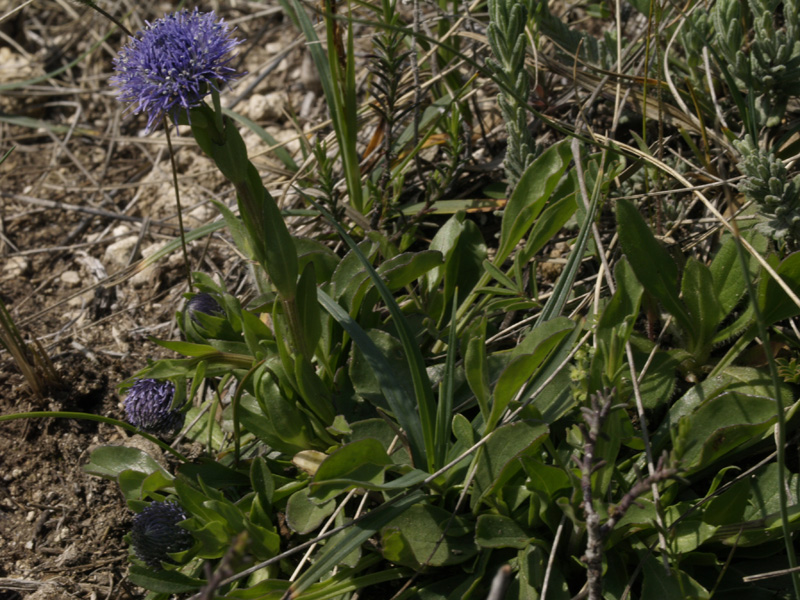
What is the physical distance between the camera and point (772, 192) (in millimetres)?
1825

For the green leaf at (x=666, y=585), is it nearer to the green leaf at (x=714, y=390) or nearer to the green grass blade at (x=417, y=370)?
the green leaf at (x=714, y=390)

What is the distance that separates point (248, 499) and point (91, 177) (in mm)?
1994

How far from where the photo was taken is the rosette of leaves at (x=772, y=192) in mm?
1807

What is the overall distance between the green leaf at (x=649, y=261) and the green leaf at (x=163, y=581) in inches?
50.9

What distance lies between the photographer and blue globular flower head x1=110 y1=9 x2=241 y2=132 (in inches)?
55.5

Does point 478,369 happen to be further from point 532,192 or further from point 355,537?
point 532,192

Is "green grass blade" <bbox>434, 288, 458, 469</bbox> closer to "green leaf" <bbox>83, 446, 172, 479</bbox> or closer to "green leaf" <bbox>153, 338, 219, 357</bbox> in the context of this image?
"green leaf" <bbox>153, 338, 219, 357</bbox>

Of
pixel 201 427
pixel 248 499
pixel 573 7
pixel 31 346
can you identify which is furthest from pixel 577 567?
Result: pixel 573 7

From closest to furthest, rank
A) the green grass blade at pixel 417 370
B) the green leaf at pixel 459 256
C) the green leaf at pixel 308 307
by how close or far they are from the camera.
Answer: the green grass blade at pixel 417 370 → the green leaf at pixel 308 307 → the green leaf at pixel 459 256

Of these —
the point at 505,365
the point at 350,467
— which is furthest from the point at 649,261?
the point at 350,467

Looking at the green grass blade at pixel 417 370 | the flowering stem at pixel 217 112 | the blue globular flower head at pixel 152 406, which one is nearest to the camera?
the flowering stem at pixel 217 112

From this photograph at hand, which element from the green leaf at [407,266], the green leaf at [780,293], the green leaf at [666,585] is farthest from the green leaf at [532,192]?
the green leaf at [666,585]

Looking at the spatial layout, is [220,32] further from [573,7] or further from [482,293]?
[573,7]

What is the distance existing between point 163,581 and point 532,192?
1370 millimetres
